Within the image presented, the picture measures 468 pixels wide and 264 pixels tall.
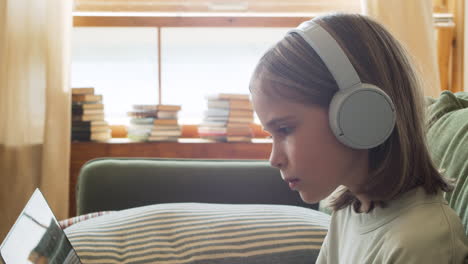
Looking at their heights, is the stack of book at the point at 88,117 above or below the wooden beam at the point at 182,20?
below

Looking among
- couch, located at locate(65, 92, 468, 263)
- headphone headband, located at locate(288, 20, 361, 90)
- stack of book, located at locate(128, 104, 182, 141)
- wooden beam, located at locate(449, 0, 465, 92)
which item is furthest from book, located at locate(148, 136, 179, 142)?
headphone headband, located at locate(288, 20, 361, 90)

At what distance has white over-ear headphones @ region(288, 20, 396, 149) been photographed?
2.34 feet

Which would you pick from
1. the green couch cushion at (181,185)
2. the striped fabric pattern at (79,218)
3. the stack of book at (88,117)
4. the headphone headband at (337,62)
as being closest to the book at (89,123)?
the stack of book at (88,117)

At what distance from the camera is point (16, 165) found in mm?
2322

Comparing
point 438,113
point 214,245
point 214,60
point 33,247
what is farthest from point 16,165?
point 438,113

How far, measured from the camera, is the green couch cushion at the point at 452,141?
87 cm

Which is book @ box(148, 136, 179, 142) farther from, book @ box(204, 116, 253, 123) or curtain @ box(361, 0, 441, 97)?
curtain @ box(361, 0, 441, 97)

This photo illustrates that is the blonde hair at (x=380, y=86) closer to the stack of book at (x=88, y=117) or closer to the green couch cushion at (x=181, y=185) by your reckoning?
the green couch cushion at (x=181, y=185)

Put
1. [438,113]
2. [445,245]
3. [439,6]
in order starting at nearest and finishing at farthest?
[445,245] < [438,113] < [439,6]

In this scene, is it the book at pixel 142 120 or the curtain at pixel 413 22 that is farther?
the book at pixel 142 120

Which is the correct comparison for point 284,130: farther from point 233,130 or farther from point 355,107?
point 233,130

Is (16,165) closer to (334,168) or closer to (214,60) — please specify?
(214,60)

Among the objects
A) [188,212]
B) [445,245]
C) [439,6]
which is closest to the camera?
[445,245]

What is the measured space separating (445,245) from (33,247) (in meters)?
0.56
